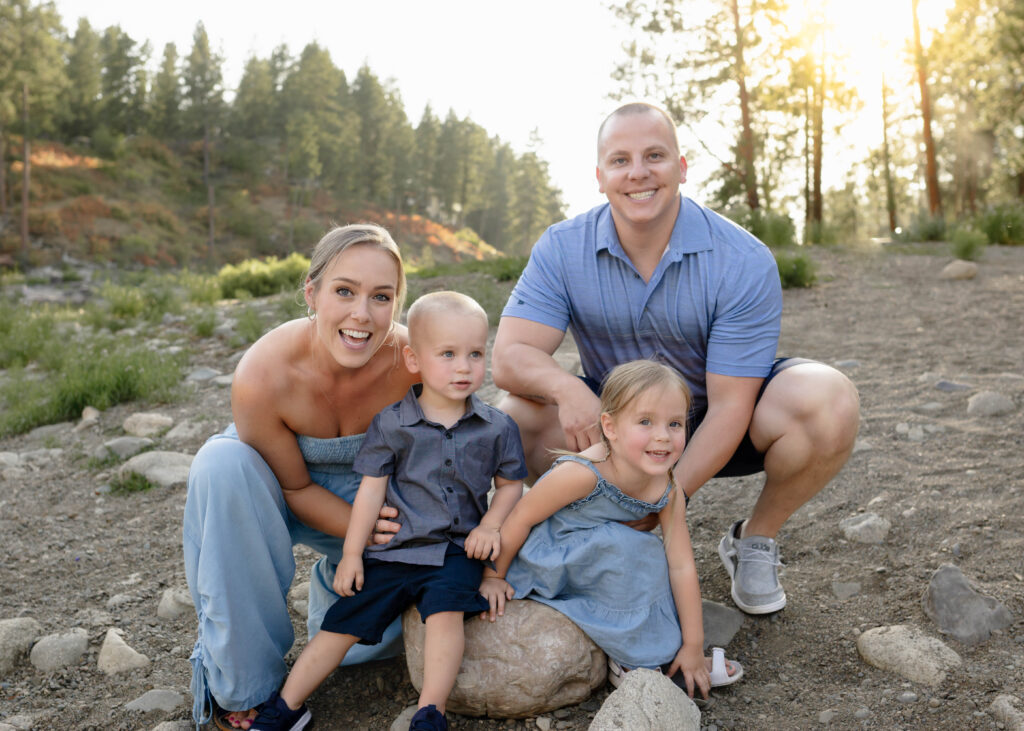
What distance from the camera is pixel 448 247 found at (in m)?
44.8

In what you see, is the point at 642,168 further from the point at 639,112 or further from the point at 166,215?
the point at 166,215

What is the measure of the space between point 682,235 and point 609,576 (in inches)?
49.3

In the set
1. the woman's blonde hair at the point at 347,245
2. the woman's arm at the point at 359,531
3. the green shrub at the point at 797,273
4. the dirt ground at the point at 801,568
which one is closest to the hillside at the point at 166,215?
the green shrub at the point at 797,273

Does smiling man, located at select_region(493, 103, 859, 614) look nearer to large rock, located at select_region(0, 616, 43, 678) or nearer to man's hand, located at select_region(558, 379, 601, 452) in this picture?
man's hand, located at select_region(558, 379, 601, 452)

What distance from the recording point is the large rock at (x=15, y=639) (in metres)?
2.80

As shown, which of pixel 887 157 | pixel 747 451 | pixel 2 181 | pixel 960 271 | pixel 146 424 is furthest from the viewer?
pixel 2 181

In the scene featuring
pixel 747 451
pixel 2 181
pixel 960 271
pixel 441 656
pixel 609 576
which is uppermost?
pixel 2 181

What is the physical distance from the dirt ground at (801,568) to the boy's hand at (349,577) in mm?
434

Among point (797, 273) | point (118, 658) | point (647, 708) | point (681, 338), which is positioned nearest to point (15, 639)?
point (118, 658)

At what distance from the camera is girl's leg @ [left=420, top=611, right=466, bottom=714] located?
2.20m

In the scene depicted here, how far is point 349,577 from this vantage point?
7.70 ft

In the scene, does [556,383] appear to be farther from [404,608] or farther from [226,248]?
[226,248]

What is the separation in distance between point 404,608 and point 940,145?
34306mm

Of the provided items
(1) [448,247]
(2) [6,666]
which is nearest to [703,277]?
(2) [6,666]
